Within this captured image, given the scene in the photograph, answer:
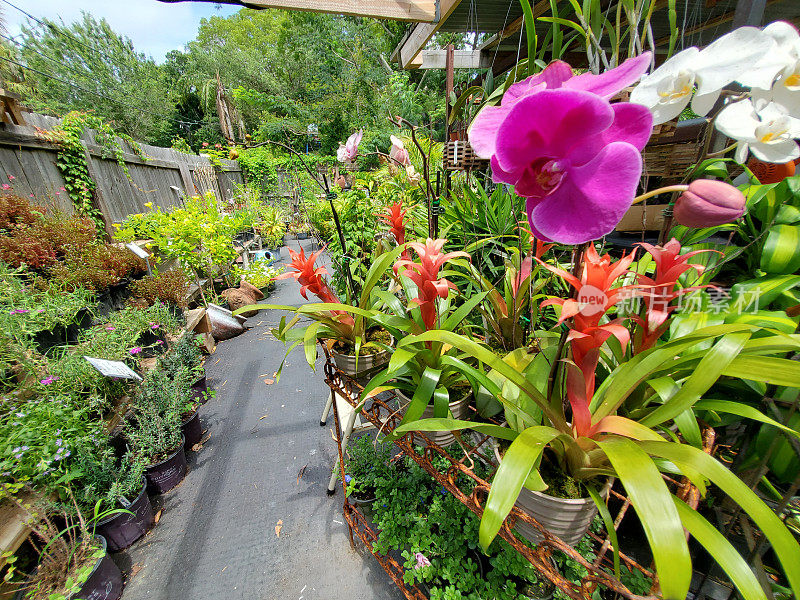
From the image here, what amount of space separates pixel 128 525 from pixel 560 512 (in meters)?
2.10

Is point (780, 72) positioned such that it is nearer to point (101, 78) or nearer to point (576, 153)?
point (576, 153)

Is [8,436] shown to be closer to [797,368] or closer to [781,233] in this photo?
[797,368]

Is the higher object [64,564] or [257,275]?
→ [257,275]

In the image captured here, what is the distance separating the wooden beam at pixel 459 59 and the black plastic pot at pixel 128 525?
3.77 m

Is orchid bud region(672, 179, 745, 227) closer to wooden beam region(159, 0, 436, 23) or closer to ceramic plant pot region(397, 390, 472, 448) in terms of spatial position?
ceramic plant pot region(397, 390, 472, 448)

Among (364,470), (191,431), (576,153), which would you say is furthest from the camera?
(191,431)

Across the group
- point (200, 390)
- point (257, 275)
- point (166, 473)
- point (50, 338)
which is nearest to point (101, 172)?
point (257, 275)

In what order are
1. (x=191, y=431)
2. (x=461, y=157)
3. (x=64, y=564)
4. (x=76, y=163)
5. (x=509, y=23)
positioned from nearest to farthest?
(x=461, y=157), (x=64, y=564), (x=191, y=431), (x=509, y=23), (x=76, y=163)

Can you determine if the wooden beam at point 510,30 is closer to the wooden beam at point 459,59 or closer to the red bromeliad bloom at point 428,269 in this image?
the wooden beam at point 459,59

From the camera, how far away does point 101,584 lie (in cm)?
135

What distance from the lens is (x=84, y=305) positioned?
2162 millimetres

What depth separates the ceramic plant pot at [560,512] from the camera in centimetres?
54

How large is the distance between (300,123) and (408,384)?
13.9 metres

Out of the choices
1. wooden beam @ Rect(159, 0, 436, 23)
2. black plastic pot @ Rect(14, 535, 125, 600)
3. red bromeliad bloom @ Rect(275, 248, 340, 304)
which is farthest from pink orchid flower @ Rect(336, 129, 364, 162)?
black plastic pot @ Rect(14, 535, 125, 600)
